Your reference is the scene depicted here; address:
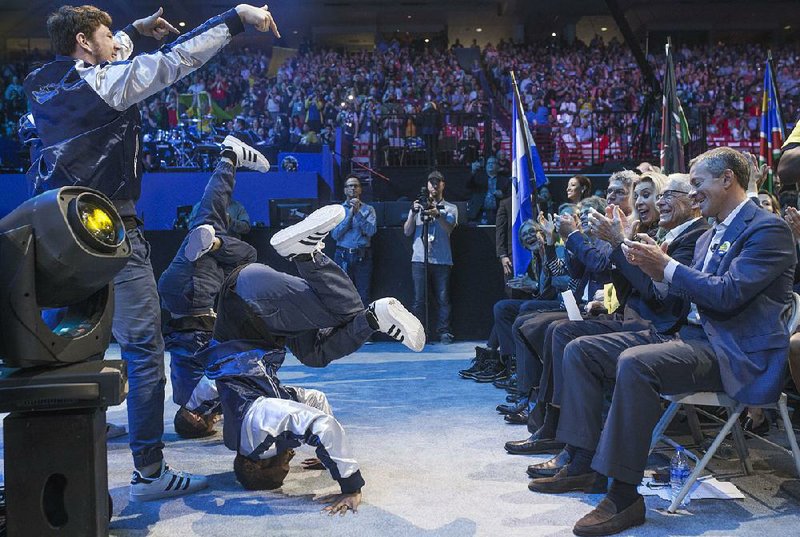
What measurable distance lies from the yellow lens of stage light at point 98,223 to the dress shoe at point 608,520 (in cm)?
194

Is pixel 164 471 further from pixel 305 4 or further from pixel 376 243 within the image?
pixel 305 4

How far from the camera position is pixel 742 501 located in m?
3.24

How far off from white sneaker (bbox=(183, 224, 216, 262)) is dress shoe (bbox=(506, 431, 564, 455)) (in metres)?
1.99

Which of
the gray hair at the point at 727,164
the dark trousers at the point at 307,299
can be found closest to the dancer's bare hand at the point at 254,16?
the dark trousers at the point at 307,299

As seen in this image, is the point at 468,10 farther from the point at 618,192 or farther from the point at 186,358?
the point at 186,358

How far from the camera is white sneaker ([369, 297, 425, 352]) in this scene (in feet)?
10.8

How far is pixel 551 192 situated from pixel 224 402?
7.07 m

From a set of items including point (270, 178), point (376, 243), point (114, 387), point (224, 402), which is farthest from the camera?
point (270, 178)

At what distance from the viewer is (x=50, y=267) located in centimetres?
211

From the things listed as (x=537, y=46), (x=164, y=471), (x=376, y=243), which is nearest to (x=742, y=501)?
(x=164, y=471)

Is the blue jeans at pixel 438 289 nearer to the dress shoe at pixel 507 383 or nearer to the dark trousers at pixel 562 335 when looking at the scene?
the dress shoe at pixel 507 383

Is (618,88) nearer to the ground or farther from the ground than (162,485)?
farther from the ground

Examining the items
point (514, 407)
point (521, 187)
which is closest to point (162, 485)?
point (514, 407)

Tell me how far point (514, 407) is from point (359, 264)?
3.83m
